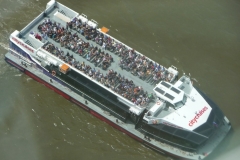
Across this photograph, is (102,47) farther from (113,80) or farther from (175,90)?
(175,90)

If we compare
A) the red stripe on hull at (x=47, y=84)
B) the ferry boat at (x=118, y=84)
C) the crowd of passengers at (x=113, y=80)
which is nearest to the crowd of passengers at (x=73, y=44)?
the ferry boat at (x=118, y=84)

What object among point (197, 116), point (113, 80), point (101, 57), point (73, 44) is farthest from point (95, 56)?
point (197, 116)

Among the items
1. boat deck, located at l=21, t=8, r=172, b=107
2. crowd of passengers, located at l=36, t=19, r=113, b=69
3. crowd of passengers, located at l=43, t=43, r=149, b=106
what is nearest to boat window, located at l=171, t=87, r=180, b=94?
boat deck, located at l=21, t=8, r=172, b=107

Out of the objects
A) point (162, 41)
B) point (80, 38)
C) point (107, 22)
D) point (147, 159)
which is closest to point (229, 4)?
point (162, 41)

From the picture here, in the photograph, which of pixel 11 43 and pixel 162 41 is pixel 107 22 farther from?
pixel 11 43

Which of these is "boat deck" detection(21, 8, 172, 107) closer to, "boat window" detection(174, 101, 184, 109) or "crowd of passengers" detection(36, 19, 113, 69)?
"crowd of passengers" detection(36, 19, 113, 69)

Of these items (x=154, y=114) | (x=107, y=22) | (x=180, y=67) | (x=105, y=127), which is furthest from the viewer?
(x=107, y=22)

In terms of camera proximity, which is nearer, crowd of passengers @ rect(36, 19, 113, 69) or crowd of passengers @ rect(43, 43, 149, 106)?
crowd of passengers @ rect(43, 43, 149, 106)
